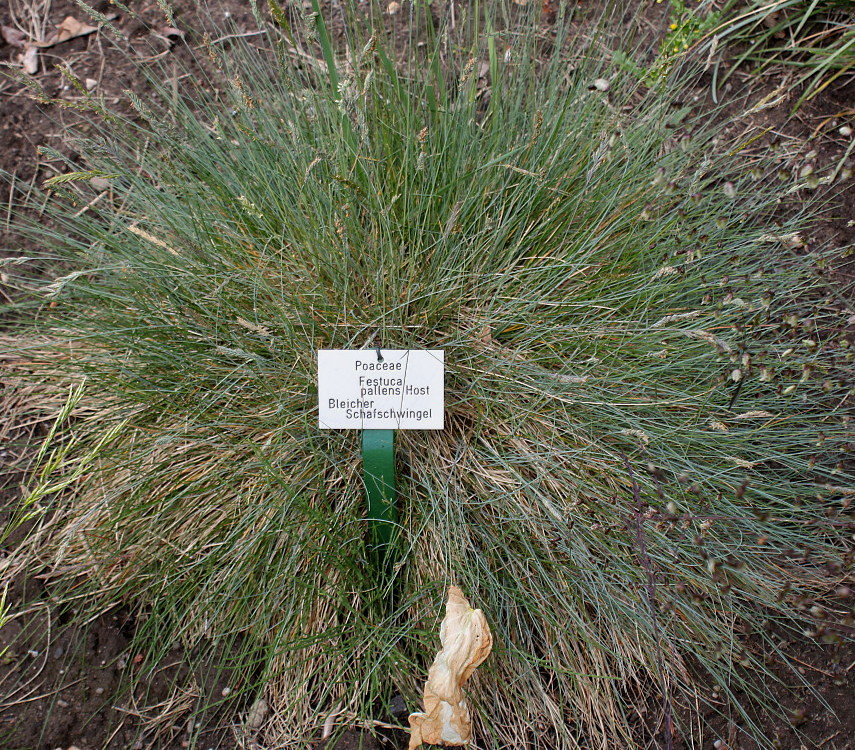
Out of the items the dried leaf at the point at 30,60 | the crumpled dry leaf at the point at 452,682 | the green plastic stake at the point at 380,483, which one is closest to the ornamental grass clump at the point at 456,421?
the green plastic stake at the point at 380,483

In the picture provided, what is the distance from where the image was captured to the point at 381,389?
1507mm

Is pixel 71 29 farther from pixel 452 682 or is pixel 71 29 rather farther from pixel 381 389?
pixel 452 682

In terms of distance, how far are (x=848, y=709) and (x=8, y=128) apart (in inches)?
127

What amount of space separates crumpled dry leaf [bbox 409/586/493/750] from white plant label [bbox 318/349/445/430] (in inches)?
18.2

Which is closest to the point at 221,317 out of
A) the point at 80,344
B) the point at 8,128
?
the point at 80,344

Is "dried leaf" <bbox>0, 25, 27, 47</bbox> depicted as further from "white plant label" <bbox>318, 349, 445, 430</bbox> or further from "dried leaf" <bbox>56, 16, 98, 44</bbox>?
"white plant label" <bbox>318, 349, 445, 430</bbox>

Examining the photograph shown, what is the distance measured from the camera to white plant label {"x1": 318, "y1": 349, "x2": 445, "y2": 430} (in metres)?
1.49

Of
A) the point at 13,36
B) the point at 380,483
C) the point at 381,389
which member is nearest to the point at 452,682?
the point at 380,483

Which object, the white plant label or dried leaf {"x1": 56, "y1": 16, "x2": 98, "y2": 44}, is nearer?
the white plant label

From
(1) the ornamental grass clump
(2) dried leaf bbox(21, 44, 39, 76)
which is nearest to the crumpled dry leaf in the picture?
(1) the ornamental grass clump

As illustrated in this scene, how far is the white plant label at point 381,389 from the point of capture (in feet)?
4.89

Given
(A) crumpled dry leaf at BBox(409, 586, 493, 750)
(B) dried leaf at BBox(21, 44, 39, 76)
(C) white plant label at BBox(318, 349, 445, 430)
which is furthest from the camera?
(B) dried leaf at BBox(21, 44, 39, 76)

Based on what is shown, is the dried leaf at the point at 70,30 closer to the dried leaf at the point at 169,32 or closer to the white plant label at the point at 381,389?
the dried leaf at the point at 169,32

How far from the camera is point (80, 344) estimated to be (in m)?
1.98
